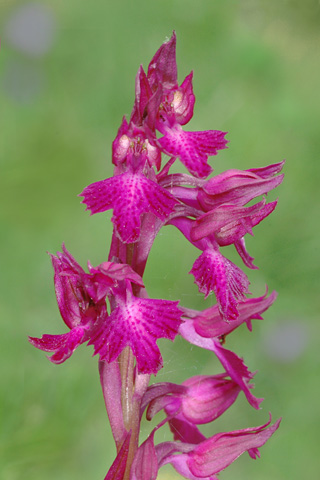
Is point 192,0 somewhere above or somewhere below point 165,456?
above

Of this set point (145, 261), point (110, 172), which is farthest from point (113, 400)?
point (110, 172)

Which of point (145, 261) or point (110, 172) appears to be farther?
point (110, 172)

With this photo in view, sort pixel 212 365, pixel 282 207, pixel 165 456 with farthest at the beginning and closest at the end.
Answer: pixel 282 207, pixel 212 365, pixel 165 456

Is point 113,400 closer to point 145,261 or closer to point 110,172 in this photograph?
point 145,261

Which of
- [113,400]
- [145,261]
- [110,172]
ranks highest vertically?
→ [110,172]

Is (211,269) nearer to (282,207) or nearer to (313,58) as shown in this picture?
(282,207)

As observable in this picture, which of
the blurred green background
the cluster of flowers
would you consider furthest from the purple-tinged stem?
the blurred green background

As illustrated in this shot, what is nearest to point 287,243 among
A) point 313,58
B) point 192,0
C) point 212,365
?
point 212,365

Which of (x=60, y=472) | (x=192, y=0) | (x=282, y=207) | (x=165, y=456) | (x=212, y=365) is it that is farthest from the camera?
(x=192, y=0)

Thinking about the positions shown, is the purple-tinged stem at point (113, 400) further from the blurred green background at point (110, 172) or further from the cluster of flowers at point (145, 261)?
the blurred green background at point (110, 172)
